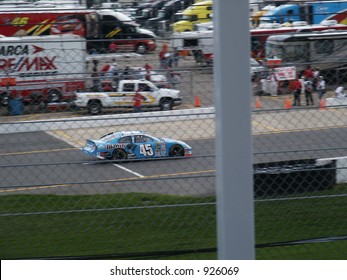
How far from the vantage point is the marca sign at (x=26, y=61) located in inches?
145

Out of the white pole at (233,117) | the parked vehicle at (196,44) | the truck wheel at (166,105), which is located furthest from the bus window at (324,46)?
the white pole at (233,117)

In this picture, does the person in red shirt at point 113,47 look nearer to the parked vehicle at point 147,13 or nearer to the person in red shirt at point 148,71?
the person in red shirt at point 148,71

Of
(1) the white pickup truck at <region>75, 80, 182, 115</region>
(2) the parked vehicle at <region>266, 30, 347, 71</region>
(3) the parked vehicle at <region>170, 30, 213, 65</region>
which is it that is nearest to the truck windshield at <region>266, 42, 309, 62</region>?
(2) the parked vehicle at <region>266, 30, 347, 71</region>

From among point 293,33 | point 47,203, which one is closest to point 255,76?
point 293,33

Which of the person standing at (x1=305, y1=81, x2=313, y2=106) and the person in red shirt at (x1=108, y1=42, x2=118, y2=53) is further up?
the person in red shirt at (x1=108, y1=42, x2=118, y2=53)

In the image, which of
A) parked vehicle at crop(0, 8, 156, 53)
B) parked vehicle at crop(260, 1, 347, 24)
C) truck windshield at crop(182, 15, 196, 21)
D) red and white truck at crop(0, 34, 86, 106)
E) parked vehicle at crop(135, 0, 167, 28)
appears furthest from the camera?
parked vehicle at crop(135, 0, 167, 28)

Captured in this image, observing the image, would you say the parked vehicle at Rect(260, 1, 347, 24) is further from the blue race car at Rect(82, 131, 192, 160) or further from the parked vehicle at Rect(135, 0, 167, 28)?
the blue race car at Rect(82, 131, 192, 160)

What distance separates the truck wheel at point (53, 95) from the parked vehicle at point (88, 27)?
385 mm

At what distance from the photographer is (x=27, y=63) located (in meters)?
3.71

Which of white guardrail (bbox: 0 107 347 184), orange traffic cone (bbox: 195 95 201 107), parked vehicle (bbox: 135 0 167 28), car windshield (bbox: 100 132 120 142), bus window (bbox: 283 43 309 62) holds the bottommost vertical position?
car windshield (bbox: 100 132 120 142)

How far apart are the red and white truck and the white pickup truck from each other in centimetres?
10

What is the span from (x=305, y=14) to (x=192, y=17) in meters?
0.74

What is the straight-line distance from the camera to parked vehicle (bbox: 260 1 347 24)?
429 cm

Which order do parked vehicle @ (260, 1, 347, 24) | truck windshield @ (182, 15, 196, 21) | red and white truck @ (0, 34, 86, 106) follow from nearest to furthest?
red and white truck @ (0, 34, 86, 106), truck windshield @ (182, 15, 196, 21), parked vehicle @ (260, 1, 347, 24)
